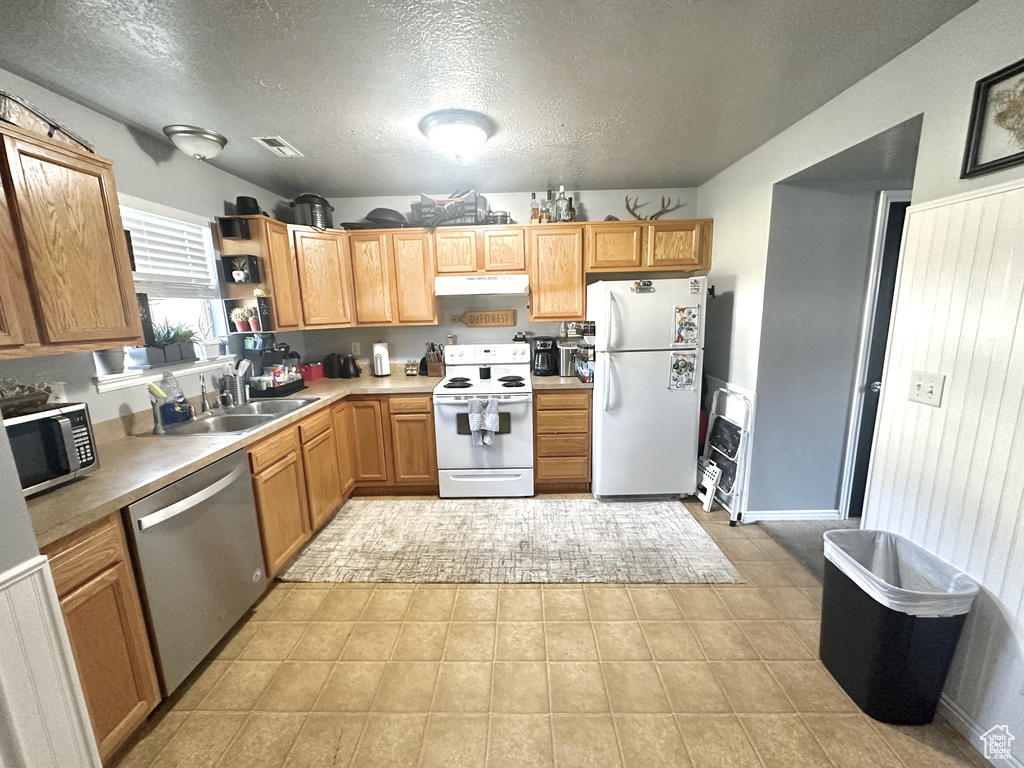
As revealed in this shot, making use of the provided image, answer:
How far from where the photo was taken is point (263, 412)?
2637 millimetres

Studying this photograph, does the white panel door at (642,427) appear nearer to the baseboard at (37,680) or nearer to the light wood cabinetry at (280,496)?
the light wood cabinetry at (280,496)

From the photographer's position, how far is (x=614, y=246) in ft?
10.5

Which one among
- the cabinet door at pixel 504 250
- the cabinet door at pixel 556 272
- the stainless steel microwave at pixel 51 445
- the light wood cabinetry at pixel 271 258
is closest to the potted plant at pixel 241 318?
Result: the light wood cabinetry at pixel 271 258

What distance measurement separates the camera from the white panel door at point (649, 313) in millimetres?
2699

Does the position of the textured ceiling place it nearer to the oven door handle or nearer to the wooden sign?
the oven door handle

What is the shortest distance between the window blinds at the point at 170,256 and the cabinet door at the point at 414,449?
5.01 feet

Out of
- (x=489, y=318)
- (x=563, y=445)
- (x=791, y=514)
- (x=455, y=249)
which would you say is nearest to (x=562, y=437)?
(x=563, y=445)

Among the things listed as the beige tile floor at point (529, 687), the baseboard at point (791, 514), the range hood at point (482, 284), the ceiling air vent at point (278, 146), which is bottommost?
the beige tile floor at point (529, 687)

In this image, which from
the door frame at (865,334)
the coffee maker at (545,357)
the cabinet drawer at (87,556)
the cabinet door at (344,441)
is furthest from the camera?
the coffee maker at (545,357)

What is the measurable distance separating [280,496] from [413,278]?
6.36 feet

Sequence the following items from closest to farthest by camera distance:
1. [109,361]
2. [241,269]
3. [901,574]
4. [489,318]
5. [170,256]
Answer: [901,574], [109,361], [170,256], [241,269], [489,318]

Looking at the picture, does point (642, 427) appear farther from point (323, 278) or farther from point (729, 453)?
point (323, 278)

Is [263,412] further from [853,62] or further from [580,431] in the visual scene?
[853,62]

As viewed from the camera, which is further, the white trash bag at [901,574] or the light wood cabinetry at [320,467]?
the light wood cabinetry at [320,467]
